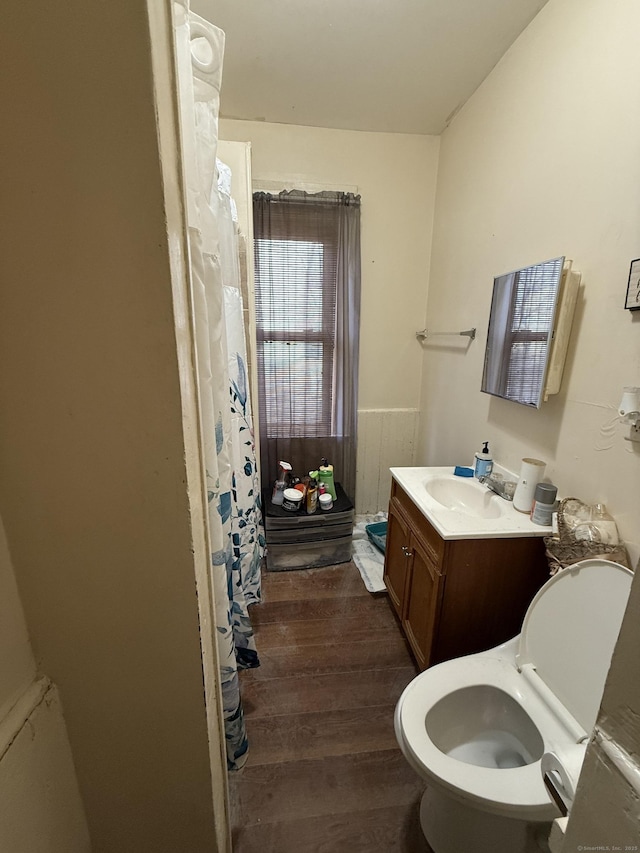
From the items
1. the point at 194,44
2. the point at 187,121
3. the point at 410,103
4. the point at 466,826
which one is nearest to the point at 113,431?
the point at 187,121

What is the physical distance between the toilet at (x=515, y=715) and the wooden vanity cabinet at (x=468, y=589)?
18 centimetres

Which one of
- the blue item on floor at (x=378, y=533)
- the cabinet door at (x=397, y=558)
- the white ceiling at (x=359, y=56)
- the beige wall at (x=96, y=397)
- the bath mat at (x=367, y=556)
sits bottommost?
the bath mat at (x=367, y=556)

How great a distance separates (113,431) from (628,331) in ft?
4.23

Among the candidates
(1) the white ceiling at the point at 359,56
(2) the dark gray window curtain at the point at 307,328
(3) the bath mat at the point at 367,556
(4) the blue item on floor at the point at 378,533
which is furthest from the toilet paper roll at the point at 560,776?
(1) the white ceiling at the point at 359,56

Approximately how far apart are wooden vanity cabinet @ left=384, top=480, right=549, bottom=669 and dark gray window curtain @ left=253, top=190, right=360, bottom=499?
3.50 ft

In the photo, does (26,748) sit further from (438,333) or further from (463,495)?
(438,333)

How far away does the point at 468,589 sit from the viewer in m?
1.30

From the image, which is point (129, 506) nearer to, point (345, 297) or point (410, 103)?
point (345, 297)

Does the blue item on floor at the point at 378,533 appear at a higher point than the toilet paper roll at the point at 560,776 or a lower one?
lower

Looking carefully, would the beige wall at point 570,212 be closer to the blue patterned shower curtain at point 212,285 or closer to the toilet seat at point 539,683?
the toilet seat at point 539,683

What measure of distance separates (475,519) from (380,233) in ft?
5.88

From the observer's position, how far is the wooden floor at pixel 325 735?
3.51ft

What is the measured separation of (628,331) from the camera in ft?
3.36

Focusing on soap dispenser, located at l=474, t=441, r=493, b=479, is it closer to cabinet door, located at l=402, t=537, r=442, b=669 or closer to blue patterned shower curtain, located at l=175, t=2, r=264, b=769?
cabinet door, located at l=402, t=537, r=442, b=669
